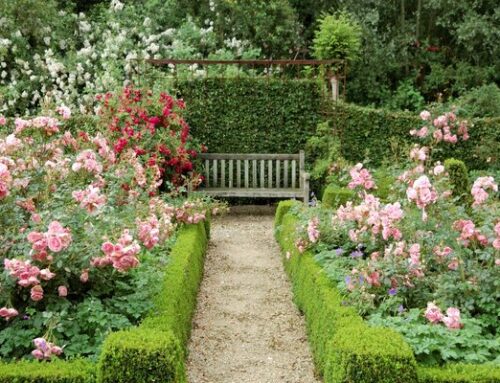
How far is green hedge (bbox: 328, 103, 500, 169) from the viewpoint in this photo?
10.7m

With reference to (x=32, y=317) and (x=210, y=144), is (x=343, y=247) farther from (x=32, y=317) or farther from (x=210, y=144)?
(x=210, y=144)

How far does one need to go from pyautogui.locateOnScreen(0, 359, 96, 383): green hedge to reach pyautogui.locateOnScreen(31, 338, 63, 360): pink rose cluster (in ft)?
0.15

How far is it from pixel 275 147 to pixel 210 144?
987 millimetres

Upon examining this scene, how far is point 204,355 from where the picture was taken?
18.3 ft

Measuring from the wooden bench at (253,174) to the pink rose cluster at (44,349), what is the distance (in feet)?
22.2

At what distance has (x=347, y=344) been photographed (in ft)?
13.5

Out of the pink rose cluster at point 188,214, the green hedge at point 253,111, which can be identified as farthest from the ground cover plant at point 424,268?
the green hedge at point 253,111

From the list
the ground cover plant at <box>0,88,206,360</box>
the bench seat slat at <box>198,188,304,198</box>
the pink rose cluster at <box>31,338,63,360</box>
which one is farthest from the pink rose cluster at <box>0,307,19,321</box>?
the bench seat slat at <box>198,188,304,198</box>

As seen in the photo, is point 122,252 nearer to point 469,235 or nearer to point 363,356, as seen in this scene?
point 363,356

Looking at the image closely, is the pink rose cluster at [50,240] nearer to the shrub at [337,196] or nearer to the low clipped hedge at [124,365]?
the low clipped hedge at [124,365]

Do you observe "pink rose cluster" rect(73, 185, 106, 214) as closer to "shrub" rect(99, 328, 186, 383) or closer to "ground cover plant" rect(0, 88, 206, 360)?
"ground cover plant" rect(0, 88, 206, 360)

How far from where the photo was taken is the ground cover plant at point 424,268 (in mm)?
4363

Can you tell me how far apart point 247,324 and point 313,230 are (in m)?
0.98

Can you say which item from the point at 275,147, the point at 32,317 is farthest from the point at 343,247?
the point at 275,147
